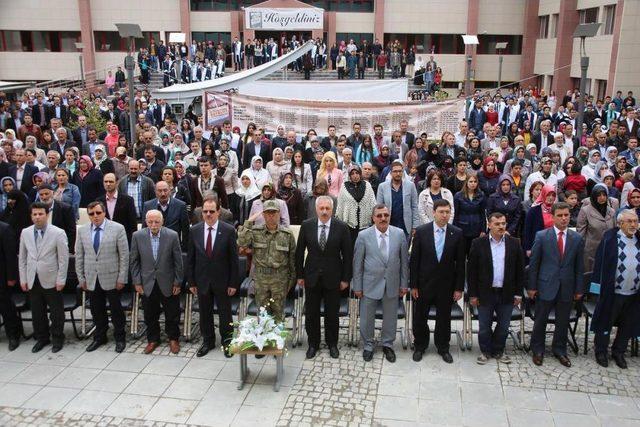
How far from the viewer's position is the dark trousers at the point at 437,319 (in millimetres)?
6715

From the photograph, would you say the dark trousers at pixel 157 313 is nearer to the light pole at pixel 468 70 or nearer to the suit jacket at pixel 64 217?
the suit jacket at pixel 64 217

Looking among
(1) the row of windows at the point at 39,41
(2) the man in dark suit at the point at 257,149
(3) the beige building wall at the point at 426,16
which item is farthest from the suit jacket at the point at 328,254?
(1) the row of windows at the point at 39,41

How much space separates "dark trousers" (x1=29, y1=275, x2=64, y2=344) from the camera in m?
7.15

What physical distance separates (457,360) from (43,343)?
512 cm

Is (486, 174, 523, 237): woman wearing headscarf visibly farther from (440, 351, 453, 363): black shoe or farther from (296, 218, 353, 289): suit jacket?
(296, 218, 353, 289): suit jacket

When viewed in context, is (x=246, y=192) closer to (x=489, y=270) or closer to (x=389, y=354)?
(x=389, y=354)

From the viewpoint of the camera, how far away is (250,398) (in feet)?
20.0

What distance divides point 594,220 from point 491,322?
2352 millimetres

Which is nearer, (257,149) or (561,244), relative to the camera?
(561,244)

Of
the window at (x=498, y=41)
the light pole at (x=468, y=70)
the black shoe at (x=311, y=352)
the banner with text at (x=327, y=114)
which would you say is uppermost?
the window at (x=498, y=41)

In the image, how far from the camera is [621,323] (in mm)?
6844

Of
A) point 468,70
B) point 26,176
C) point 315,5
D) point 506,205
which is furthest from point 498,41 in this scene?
point 26,176

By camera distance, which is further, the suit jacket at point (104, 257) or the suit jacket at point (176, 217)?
the suit jacket at point (176, 217)

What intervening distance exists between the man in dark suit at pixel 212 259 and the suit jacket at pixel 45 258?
158 cm
